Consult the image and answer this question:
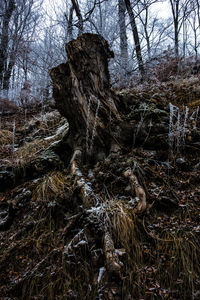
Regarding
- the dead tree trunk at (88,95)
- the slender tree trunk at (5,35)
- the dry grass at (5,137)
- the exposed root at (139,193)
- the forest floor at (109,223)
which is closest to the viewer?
the forest floor at (109,223)

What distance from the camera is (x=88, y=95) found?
250cm

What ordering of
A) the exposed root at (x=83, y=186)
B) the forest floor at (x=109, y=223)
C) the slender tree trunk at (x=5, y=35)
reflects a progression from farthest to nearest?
the slender tree trunk at (x=5, y=35), the exposed root at (x=83, y=186), the forest floor at (x=109, y=223)

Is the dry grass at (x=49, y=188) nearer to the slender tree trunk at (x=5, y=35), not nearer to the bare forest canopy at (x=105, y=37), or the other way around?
the bare forest canopy at (x=105, y=37)

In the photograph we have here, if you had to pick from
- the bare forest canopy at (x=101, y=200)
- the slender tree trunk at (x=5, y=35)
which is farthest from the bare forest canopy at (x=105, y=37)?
the bare forest canopy at (x=101, y=200)

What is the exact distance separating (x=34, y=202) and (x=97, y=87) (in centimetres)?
187

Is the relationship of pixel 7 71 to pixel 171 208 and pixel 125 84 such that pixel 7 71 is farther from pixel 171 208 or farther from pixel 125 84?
pixel 171 208

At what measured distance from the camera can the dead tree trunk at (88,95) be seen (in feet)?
7.87

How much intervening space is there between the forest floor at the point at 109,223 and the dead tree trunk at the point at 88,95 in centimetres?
34

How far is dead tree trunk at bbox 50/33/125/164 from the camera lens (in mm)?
2398

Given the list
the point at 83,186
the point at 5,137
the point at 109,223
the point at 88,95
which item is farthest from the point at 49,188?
the point at 5,137

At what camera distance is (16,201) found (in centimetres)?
213

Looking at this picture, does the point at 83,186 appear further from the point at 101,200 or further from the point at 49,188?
the point at 49,188

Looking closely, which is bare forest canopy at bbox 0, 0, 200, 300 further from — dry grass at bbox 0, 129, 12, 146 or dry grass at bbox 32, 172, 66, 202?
dry grass at bbox 0, 129, 12, 146

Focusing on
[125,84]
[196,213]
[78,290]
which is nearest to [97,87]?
[196,213]
